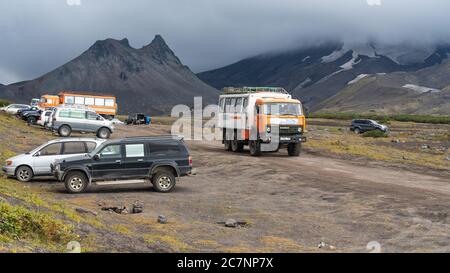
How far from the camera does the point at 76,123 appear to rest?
41.3 meters

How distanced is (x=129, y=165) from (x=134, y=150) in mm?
575

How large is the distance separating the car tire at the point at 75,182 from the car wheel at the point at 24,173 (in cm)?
324

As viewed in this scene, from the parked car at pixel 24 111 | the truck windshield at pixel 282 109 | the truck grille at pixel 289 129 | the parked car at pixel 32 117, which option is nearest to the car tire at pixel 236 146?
the truck grille at pixel 289 129

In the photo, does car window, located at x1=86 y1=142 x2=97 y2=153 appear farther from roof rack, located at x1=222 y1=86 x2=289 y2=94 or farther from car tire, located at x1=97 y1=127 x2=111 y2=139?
car tire, located at x1=97 y1=127 x2=111 y2=139

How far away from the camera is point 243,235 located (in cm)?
1388

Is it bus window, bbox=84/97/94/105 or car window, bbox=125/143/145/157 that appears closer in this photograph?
car window, bbox=125/143/145/157

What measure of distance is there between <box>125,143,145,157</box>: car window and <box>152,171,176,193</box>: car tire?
98 cm

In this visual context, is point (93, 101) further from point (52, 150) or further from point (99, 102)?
point (52, 150)

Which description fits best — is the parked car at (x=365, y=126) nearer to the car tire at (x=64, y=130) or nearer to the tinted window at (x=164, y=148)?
the car tire at (x=64, y=130)

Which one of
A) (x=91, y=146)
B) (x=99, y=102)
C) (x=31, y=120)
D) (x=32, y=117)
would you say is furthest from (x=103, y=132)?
(x=99, y=102)

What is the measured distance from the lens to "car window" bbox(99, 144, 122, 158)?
65.6ft

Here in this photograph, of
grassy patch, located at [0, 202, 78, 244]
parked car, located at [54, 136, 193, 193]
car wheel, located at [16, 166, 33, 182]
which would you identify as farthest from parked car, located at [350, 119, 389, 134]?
grassy patch, located at [0, 202, 78, 244]

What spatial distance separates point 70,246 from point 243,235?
16.1ft
